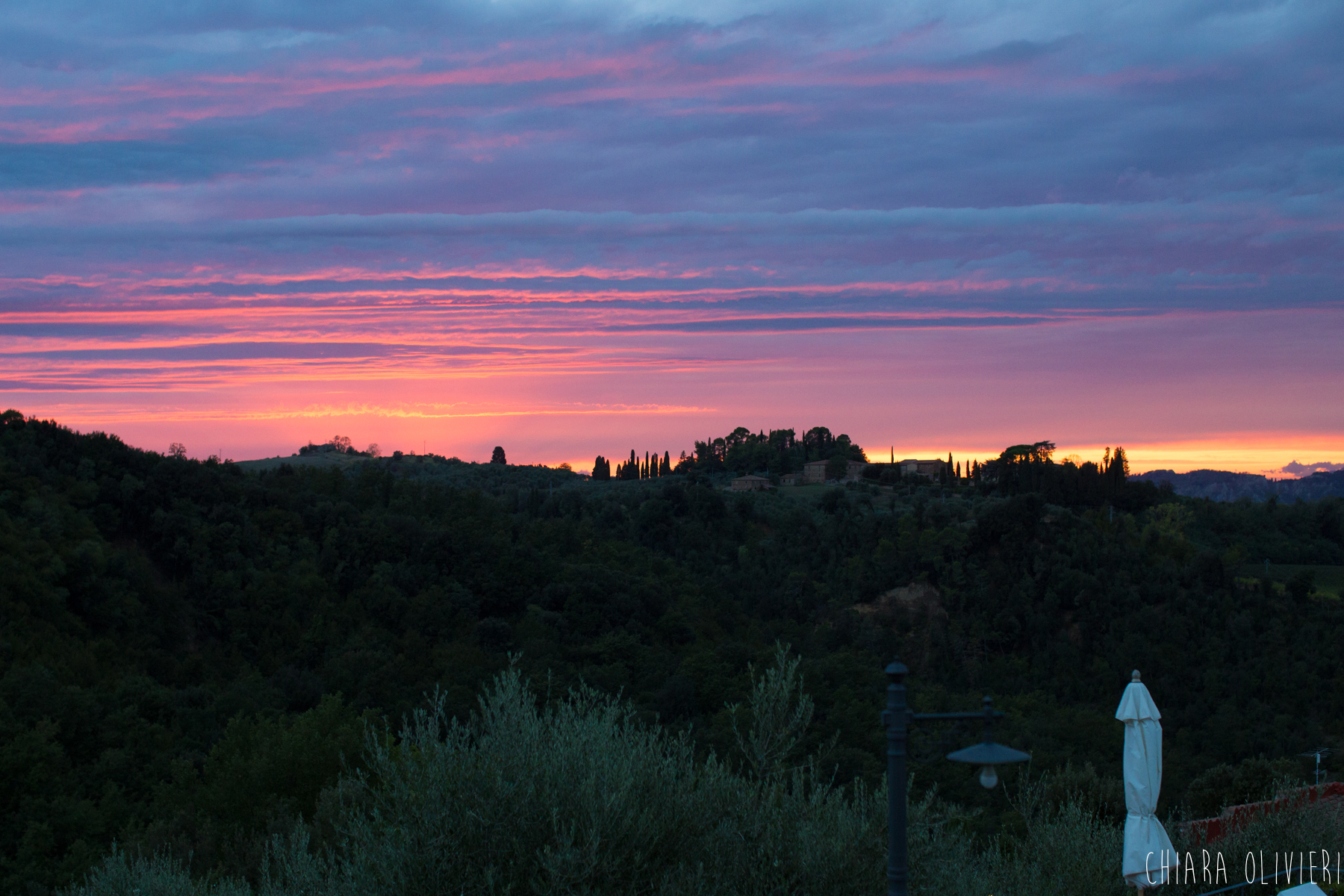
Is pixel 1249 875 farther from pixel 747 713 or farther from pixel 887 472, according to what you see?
pixel 887 472

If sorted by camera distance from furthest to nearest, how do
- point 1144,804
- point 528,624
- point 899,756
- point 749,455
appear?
1. point 749,455
2. point 528,624
3. point 1144,804
4. point 899,756

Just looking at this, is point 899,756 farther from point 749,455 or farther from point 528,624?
point 749,455

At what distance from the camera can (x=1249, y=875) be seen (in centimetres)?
1240

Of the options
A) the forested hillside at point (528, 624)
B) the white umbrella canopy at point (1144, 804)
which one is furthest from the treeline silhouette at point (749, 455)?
the white umbrella canopy at point (1144, 804)

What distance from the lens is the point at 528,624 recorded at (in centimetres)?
4100

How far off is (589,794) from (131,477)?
38.1 meters

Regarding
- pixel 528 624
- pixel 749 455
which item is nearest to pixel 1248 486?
pixel 749 455

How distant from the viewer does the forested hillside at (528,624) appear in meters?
23.7

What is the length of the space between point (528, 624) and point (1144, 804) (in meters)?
32.8

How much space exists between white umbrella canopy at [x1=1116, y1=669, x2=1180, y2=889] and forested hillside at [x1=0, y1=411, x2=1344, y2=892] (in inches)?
328

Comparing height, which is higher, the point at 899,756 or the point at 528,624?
the point at 899,756

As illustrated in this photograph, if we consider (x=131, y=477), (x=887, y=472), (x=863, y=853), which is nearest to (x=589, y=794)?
(x=863, y=853)

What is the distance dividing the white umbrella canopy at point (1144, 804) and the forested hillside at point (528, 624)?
328 inches

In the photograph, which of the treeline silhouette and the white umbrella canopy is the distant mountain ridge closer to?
the treeline silhouette
